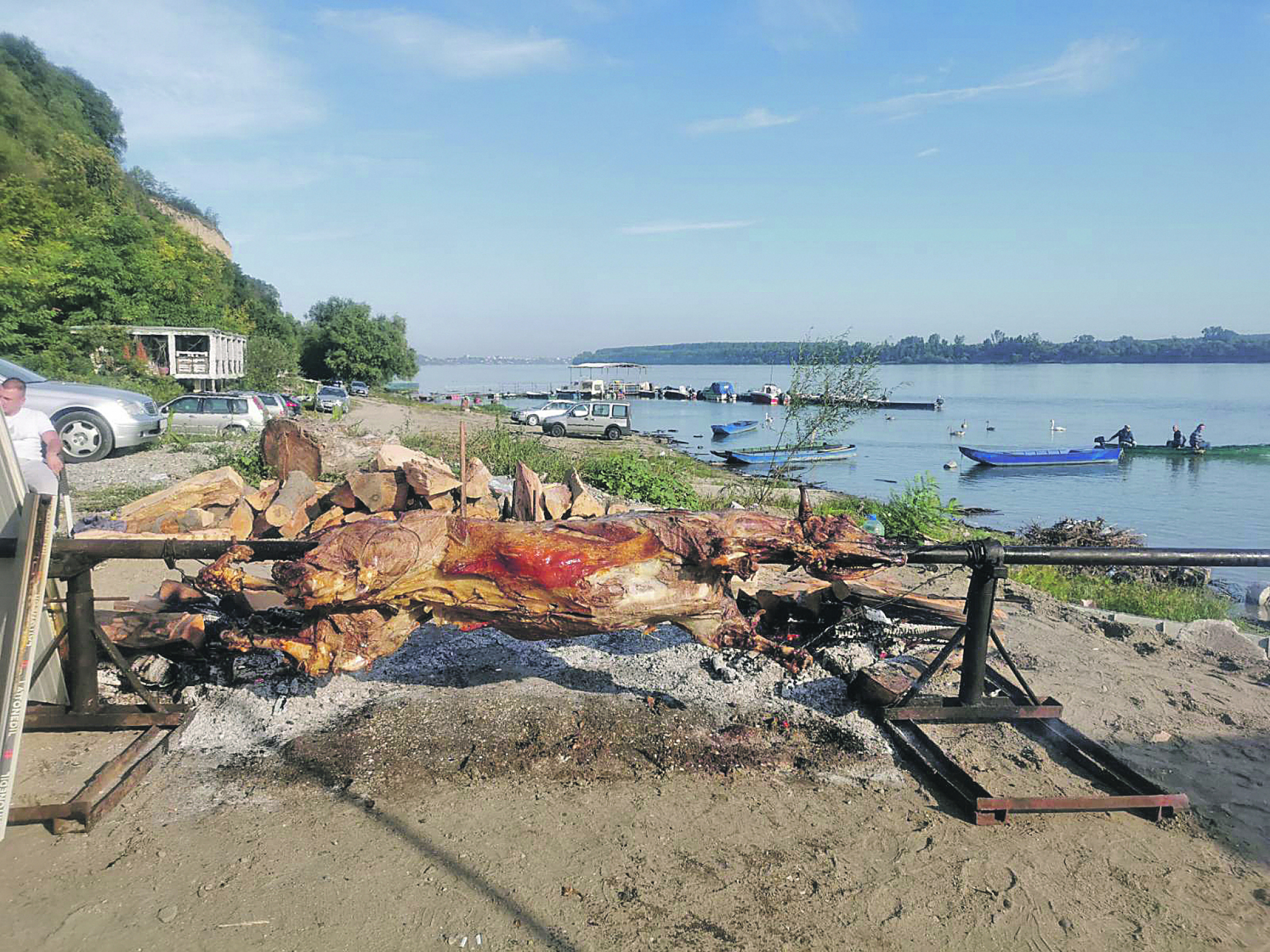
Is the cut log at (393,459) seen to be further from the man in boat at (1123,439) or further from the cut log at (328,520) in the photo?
the man in boat at (1123,439)

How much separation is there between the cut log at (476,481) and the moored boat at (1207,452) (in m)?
41.1

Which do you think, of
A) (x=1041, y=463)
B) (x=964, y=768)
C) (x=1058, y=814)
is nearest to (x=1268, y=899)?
(x=1058, y=814)

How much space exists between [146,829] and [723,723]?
325cm

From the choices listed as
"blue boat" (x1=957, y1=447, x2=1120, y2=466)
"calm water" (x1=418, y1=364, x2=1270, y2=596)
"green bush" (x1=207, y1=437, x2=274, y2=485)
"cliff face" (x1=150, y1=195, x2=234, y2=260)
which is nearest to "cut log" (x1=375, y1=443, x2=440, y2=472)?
"green bush" (x1=207, y1=437, x2=274, y2=485)

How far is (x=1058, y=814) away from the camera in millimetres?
4051

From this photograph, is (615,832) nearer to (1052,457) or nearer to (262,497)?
(262,497)

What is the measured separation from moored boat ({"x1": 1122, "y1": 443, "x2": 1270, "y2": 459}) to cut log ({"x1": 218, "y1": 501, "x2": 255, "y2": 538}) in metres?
43.5

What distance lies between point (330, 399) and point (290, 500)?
119 feet

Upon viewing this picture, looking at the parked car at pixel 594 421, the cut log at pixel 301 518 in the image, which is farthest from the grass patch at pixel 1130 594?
the parked car at pixel 594 421

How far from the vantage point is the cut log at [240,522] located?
26.6 ft

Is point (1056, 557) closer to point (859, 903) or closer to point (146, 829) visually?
point (859, 903)

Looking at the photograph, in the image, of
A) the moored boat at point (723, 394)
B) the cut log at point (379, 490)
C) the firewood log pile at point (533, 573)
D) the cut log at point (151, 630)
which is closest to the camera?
the firewood log pile at point (533, 573)

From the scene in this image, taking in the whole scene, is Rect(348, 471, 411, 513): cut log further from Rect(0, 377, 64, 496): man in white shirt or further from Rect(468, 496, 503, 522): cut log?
Rect(0, 377, 64, 496): man in white shirt

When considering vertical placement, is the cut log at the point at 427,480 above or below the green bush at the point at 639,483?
above
